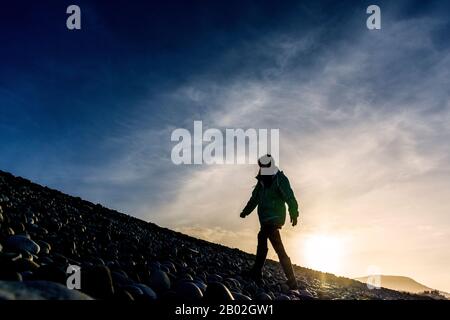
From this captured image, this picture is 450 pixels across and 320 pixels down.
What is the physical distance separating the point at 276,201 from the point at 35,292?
666cm

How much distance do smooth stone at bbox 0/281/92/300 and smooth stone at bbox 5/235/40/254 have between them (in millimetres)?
2673

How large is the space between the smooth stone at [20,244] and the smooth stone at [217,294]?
96.8 inches

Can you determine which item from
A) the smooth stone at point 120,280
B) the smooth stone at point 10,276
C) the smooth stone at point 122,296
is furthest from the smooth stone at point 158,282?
the smooth stone at point 10,276

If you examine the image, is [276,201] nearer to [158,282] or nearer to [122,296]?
[158,282]

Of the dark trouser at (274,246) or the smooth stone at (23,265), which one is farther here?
the dark trouser at (274,246)

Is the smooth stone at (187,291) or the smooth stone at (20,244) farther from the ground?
the smooth stone at (20,244)

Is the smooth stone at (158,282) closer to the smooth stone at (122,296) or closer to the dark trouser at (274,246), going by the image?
the smooth stone at (122,296)

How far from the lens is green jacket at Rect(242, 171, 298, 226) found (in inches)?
347

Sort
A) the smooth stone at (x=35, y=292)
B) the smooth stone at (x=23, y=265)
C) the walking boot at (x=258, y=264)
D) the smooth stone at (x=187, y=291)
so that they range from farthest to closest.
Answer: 1. the walking boot at (x=258, y=264)
2. the smooth stone at (x=187, y=291)
3. the smooth stone at (x=23, y=265)
4. the smooth stone at (x=35, y=292)

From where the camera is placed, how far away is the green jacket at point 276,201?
880 centimetres
